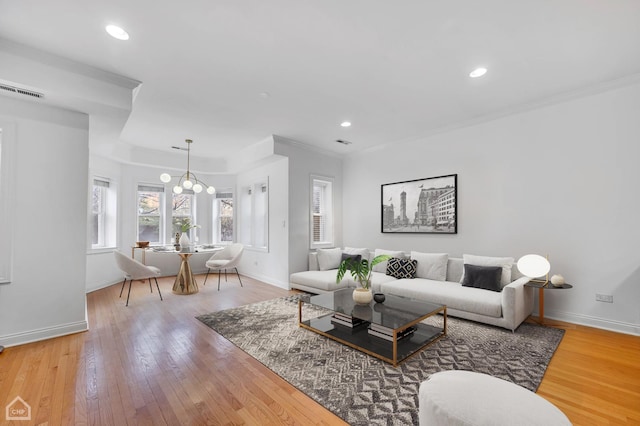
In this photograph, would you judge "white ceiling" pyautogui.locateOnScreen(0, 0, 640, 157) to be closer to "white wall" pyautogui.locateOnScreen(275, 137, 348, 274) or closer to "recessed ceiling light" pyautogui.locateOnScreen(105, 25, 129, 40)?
"recessed ceiling light" pyautogui.locateOnScreen(105, 25, 129, 40)

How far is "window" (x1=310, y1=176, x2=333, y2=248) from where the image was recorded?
595cm

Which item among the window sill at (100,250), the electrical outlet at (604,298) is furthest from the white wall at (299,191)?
the electrical outlet at (604,298)

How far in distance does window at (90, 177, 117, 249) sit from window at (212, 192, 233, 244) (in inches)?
84.4

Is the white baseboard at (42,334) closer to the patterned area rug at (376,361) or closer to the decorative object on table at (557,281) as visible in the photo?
the patterned area rug at (376,361)

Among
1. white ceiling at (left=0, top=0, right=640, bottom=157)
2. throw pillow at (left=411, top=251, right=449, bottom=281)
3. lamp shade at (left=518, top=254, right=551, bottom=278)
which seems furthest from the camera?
throw pillow at (left=411, top=251, right=449, bottom=281)

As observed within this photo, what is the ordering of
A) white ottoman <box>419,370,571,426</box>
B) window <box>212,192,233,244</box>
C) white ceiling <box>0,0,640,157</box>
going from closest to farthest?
white ottoman <box>419,370,571,426</box>
white ceiling <box>0,0,640,157</box>
window <box>212,192,233,244</box>

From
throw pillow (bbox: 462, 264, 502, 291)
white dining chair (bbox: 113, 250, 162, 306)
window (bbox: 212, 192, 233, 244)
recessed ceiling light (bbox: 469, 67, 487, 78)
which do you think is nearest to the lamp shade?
throw pillow (bbox: 462, 264, 502, 291)

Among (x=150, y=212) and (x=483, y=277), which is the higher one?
(x=150, y=212)

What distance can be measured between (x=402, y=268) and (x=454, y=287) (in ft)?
2.90

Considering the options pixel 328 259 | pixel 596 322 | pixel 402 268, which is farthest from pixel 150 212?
pixel 596 322

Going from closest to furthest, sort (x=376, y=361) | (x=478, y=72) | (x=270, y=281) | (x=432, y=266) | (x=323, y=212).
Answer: (x=376, y=361), (x=478, y=72), (x=432, y=266), (x=270, y=281), (x=323, y=212)

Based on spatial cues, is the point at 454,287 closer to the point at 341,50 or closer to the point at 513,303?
the point at 513,303

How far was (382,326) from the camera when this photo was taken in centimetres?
253

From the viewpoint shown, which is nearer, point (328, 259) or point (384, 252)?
point (384, 252)
